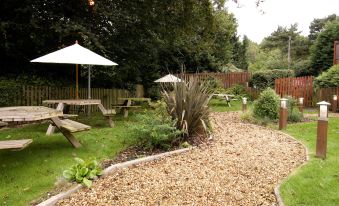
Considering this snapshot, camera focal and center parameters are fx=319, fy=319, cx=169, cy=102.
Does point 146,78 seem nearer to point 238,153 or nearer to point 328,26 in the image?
point 238,153

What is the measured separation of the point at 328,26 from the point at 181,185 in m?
25.2

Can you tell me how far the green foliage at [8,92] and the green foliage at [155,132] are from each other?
18.9ft

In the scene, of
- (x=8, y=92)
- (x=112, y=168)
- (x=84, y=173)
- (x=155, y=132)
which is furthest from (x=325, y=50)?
(x=84, y=173)

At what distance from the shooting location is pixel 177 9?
41.9 feet

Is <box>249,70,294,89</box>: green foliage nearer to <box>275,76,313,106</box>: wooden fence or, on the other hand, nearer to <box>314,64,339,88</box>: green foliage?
<box>275,76,313,106</box>: wooden fence

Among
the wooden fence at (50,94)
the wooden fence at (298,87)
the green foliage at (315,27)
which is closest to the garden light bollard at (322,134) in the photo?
the wooden fence at (50,94)

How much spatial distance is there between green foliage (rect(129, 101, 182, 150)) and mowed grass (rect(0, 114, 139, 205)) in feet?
1.24

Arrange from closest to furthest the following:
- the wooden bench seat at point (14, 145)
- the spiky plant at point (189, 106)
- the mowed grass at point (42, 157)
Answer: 1. the mowed grass at point (42, 157)
2. the wooden bench seat at point (14, 145)
3. the spiky plant at point (189, 106)

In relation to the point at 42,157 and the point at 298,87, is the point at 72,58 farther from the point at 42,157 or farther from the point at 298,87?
the point at 298,87

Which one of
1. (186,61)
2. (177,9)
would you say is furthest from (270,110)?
(186,61)

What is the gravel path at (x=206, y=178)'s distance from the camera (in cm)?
366

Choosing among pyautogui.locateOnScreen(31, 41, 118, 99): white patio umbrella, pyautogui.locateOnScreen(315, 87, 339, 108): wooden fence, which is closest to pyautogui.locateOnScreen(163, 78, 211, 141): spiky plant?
pyautogui.locateOnScreen(31, 41, 118, 99): white patio umbrella

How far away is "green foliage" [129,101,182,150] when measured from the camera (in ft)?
18.7

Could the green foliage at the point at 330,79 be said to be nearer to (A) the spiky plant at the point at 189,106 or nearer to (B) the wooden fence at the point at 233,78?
(B) the wooden fence at the point at 233,78
